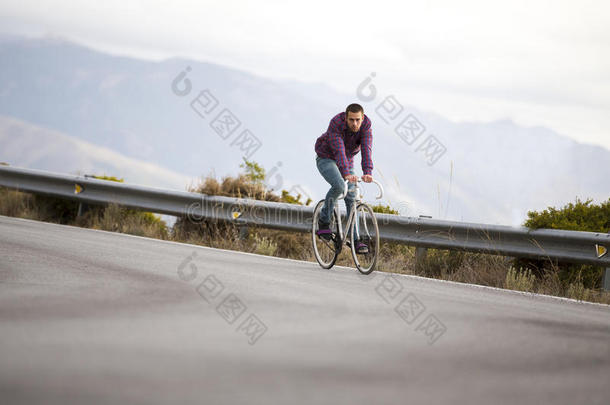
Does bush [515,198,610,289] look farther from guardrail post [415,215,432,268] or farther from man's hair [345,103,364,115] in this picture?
man's hair [345,103,364,115]

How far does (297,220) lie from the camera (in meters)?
12.0

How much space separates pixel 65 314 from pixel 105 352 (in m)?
1.06

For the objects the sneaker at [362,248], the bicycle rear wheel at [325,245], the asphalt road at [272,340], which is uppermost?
the bicycle rear wheel at [325,245]

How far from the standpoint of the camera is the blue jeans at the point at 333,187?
9.58 m

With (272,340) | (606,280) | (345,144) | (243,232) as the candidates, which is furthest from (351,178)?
(272,340)

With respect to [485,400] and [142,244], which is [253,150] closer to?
[142,244]

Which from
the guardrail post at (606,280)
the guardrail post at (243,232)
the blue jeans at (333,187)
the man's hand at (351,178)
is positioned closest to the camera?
the guardrail post at (606,280)

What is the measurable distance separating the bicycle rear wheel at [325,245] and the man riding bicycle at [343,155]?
0.34 feet

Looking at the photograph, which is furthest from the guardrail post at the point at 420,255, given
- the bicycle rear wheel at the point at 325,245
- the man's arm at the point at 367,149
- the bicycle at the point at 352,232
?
the man's arm at the point at 367,149

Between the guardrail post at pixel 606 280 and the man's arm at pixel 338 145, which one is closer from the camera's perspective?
the guardrail post at pixel 606 280

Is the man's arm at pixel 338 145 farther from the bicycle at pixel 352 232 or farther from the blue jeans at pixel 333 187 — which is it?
the bicycle at pixel 352 232

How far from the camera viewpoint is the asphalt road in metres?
3.33

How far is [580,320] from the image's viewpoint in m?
6.24

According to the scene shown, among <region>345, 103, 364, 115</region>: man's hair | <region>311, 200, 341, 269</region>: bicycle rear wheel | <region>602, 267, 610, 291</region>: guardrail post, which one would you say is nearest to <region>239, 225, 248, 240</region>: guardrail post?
<region>311, 200, 341, 269</region>: bicycle rear wheel
